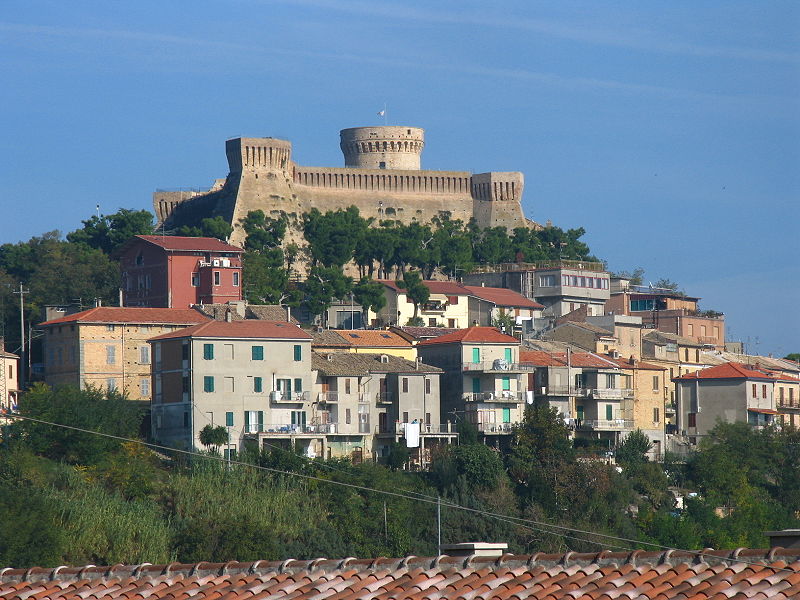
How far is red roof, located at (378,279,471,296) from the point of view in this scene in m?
101

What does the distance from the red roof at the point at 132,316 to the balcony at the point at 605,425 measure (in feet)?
57.1

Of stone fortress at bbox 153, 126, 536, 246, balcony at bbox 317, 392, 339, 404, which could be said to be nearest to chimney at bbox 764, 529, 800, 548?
balcony at bbox 317, 392, 339, 404

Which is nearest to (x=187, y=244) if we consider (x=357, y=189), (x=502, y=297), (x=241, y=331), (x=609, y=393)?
(x=241, y=331)

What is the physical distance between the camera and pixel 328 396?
72.6m

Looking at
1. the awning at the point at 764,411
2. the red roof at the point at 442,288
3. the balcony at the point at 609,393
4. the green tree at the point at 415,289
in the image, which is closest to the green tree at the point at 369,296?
the green tree at the point at 415,289

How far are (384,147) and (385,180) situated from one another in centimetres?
775

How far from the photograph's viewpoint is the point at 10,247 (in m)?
101

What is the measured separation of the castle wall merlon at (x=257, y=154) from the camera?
123625 millimetres

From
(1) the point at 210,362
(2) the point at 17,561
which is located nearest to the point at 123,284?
(1) the point at 210,362

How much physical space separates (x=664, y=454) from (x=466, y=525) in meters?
17.9

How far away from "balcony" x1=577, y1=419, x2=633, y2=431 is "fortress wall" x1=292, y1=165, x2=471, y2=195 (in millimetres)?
51455

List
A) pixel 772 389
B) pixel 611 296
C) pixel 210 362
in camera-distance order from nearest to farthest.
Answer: pixel 210 362 < pixel 772 389 < pixel 611 296

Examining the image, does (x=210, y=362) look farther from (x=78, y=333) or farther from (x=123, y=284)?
(x=123, y=284)

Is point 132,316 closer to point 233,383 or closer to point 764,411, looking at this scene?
point 233,383
